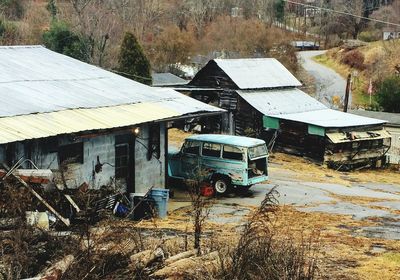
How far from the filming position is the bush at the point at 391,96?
4309cm

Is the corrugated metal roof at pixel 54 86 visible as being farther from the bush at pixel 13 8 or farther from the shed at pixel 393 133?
the bush at pixel 13 8

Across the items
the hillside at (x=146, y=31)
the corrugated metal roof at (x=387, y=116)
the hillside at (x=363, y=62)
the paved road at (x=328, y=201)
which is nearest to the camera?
the paved road at (x=328, y=201)

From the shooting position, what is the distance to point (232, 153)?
22469 millimetres

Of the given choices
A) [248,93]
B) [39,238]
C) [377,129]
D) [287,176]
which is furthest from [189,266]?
[248,93]

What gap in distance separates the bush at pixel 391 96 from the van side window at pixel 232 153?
938 inches

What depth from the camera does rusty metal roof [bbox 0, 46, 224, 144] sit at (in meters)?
16.5

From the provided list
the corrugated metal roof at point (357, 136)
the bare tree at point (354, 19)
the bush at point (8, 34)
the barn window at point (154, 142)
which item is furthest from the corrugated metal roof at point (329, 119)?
the bare tree at point (354, 19)

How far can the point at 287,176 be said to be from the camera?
28.5 m

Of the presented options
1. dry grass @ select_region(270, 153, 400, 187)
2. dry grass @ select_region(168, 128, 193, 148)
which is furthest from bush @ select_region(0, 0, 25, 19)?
dry grass @ select_region(270, 153, 400, 187)

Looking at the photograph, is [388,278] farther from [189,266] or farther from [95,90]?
[95,90]

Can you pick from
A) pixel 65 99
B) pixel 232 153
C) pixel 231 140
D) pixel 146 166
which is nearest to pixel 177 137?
pixel 231 140

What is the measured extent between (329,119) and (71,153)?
18508 mm

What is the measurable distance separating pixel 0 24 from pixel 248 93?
26.0m

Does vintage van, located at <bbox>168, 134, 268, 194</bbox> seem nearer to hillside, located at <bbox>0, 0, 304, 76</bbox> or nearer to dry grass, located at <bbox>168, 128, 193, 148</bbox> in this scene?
dry grass, located at <bbox>168, 128, 193, 148</bbox>
